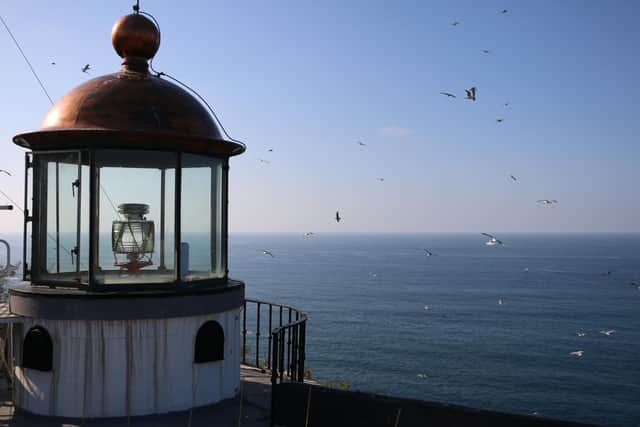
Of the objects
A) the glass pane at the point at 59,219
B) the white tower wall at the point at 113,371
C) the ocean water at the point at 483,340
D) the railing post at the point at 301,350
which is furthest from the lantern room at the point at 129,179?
the ocean water at the point at 483,340

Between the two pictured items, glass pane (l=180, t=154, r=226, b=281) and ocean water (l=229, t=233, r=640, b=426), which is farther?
ocean water (l=229, t=233, r=640, b=426)

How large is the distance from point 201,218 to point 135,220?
3.14 ft

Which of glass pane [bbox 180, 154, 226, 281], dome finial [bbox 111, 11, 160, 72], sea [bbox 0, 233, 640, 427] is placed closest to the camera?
glass pane [bbox 180, 154, 226, 281]

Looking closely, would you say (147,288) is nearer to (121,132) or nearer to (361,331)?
(121,132)

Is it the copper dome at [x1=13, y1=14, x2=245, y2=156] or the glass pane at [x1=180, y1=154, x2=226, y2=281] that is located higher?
the copper dome at [x1=13, y1=14, x2=245, y2=156]

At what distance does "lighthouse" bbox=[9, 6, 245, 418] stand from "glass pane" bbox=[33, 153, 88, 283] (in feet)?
0.06

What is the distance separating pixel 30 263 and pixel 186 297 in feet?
7.59

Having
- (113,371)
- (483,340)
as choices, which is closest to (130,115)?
(113,371)

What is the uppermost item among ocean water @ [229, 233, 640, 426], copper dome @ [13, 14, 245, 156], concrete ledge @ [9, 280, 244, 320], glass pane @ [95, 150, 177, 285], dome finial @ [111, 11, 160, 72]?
dome finial @ [111, 11, 160, 72]

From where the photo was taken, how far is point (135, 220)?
8.59 m

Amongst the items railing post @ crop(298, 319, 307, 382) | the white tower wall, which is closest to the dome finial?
the white tower wall

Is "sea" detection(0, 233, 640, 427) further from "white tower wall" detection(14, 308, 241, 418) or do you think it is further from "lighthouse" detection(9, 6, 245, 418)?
"white tower wall" detection(14, 308, 241, 418)

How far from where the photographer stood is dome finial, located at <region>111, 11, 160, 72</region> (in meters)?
8.66

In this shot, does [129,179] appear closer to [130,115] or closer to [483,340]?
[130,115]
